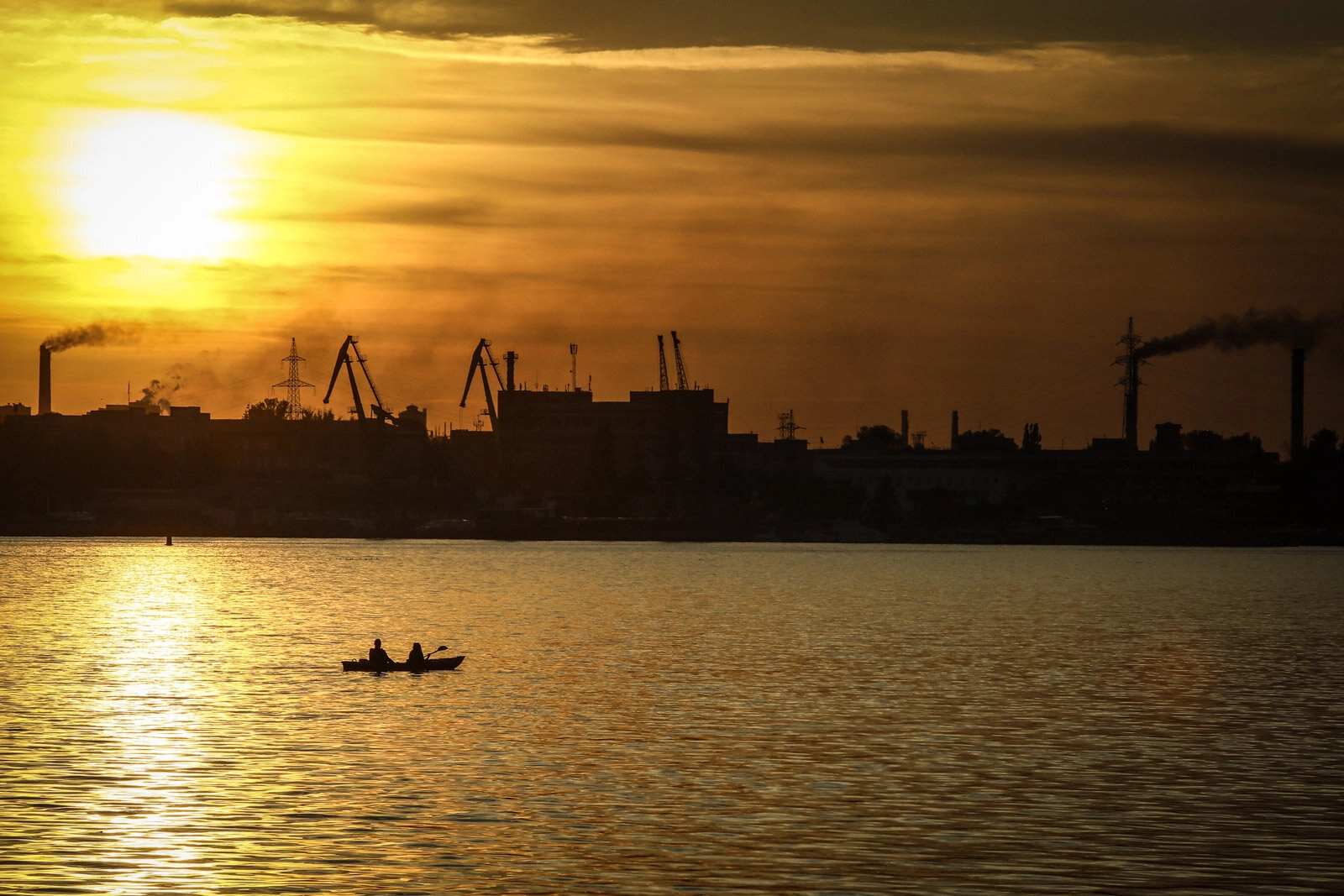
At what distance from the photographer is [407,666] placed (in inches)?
2488

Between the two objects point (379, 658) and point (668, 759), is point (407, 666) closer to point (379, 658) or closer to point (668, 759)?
point (379, 658)

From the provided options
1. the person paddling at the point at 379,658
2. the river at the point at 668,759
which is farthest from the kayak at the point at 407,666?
the river at the point at 668,759

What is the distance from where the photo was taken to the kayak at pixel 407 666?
63.2 metres

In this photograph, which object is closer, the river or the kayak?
the river

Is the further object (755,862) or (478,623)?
(478,623)

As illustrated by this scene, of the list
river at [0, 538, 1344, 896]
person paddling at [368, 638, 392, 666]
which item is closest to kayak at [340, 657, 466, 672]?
person paddling at [368, 638, 392, 666]

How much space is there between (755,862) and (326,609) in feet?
259

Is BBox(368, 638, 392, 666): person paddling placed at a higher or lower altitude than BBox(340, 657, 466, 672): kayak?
higher

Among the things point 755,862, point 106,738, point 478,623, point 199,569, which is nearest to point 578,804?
point 755,862

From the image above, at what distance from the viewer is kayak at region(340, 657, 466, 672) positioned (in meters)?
63.2

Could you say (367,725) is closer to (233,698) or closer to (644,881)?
(233,698)

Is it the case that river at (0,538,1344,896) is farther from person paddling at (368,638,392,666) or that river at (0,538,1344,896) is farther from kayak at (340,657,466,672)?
person paddling at (368,638,392,666)

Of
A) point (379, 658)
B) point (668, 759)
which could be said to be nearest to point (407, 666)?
point (379, 658)

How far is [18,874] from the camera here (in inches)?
1131
